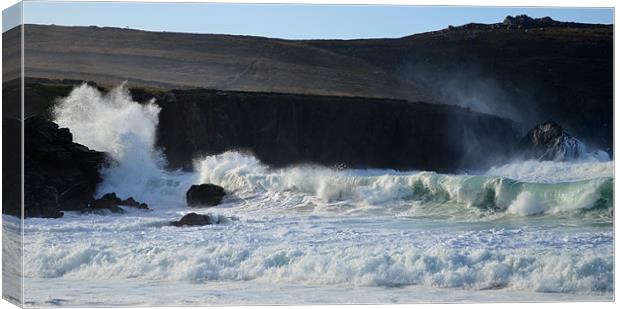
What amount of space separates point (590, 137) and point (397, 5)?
2677 mm

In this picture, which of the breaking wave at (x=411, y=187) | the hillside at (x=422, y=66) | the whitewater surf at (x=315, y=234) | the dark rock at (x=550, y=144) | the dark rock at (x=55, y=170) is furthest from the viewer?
the dark rock at (x=550, y=144)

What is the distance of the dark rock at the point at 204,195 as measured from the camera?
57.3 feet

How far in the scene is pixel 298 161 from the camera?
1758cm

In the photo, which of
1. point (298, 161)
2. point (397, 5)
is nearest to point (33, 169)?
point (298, 161)

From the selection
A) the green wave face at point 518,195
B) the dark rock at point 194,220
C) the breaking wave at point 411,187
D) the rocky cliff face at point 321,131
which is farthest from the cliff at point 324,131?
the dark rock at point 194,220

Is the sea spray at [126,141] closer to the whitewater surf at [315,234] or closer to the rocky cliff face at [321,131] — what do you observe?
the whitewater surf at [315,234]

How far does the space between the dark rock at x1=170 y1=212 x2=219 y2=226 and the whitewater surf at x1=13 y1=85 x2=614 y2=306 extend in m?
0.08

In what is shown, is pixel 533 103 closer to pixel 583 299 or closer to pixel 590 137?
pixel 590 137

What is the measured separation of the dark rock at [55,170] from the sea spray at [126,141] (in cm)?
13

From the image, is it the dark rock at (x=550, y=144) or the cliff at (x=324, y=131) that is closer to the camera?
the cliff at (x=324, y=131)

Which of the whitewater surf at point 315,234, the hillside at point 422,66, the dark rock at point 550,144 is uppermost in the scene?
the hillside at point 422,66

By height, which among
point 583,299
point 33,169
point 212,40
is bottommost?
point 583,299

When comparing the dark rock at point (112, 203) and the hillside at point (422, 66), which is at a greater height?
the hillside at point (422, 66)

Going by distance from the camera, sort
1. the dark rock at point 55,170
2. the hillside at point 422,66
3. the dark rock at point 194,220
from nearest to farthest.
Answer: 1. the dark rock at point 55,170
2. the dark rock at point 194,220
3. the hillside at point 422,66
